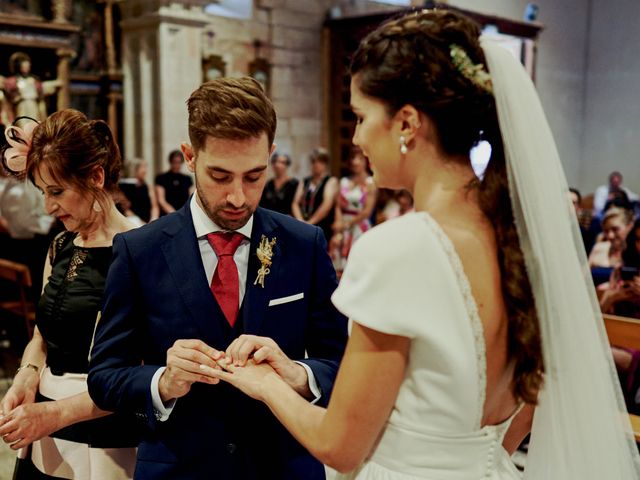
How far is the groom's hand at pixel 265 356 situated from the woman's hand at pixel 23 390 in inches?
29.4

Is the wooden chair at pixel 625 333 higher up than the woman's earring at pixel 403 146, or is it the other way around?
the woman's earring at pixel 403 146

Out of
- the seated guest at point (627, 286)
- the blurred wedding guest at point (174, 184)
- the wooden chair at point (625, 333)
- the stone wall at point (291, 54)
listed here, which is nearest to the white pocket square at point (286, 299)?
the wooden chair at point (625, 333)

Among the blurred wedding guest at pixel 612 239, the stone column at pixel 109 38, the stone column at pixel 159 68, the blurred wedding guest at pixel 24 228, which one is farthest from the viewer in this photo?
the stone column at pixel 109 38

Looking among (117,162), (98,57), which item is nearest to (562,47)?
(98,57)

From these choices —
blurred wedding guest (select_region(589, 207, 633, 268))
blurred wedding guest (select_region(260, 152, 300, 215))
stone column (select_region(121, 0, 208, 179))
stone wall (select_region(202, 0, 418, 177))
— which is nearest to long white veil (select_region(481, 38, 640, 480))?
blurred wedding guest (select_region(589, 207, 633, 268))

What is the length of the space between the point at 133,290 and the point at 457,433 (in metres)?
0.75

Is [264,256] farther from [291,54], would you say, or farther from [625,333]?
[291,54]

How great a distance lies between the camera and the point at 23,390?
187 cm

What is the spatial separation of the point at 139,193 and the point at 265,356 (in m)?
6.42

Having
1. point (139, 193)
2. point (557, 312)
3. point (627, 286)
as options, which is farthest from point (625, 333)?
point (139, 193)

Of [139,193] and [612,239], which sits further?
[139,193]

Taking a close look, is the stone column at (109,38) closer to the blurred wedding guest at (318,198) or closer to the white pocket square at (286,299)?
the blurred wedding guest at (318,198)

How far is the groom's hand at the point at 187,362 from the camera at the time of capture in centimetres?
138

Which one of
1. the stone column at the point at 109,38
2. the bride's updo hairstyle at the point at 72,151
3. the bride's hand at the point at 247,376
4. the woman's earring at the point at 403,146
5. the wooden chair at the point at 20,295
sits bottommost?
the wooden chair at the point at 20,295
